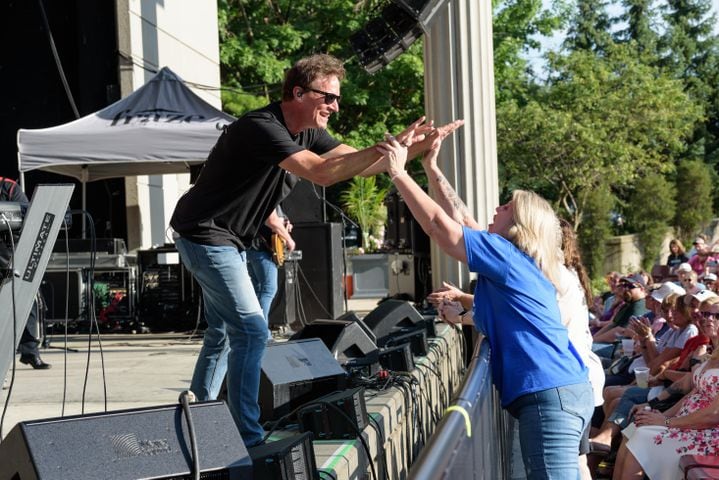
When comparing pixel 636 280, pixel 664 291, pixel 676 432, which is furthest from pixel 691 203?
pixel 676 432

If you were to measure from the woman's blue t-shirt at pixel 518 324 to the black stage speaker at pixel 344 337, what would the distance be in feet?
6.52

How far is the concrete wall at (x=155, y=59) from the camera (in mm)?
14859

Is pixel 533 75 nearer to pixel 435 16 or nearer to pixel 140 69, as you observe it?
pixel 140 69

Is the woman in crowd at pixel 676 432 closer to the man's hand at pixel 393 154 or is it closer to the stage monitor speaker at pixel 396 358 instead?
the stage monitor speaker at pixel 396 358

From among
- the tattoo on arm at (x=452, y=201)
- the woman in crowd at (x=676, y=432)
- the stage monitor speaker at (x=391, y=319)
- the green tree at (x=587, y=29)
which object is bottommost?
the woman in crowd at (x=676, y=432)

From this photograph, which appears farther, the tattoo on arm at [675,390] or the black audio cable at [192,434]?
the tattoo on arm at [675,390]

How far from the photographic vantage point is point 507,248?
14.1ft

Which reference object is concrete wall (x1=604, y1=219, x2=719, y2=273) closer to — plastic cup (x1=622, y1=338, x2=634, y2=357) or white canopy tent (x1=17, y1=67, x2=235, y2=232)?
plastic cup (x1=622, y1=338, x2=634, y2=357)

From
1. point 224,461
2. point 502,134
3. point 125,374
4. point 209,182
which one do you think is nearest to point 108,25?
point 125,374

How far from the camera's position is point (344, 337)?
6.34 metres

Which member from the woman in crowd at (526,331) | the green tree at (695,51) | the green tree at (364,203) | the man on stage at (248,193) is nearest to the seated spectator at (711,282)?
the woman in crowd at (526,331)

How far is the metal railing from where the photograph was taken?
7.27ft

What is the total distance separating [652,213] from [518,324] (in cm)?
3187

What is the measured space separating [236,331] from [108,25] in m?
11.6
